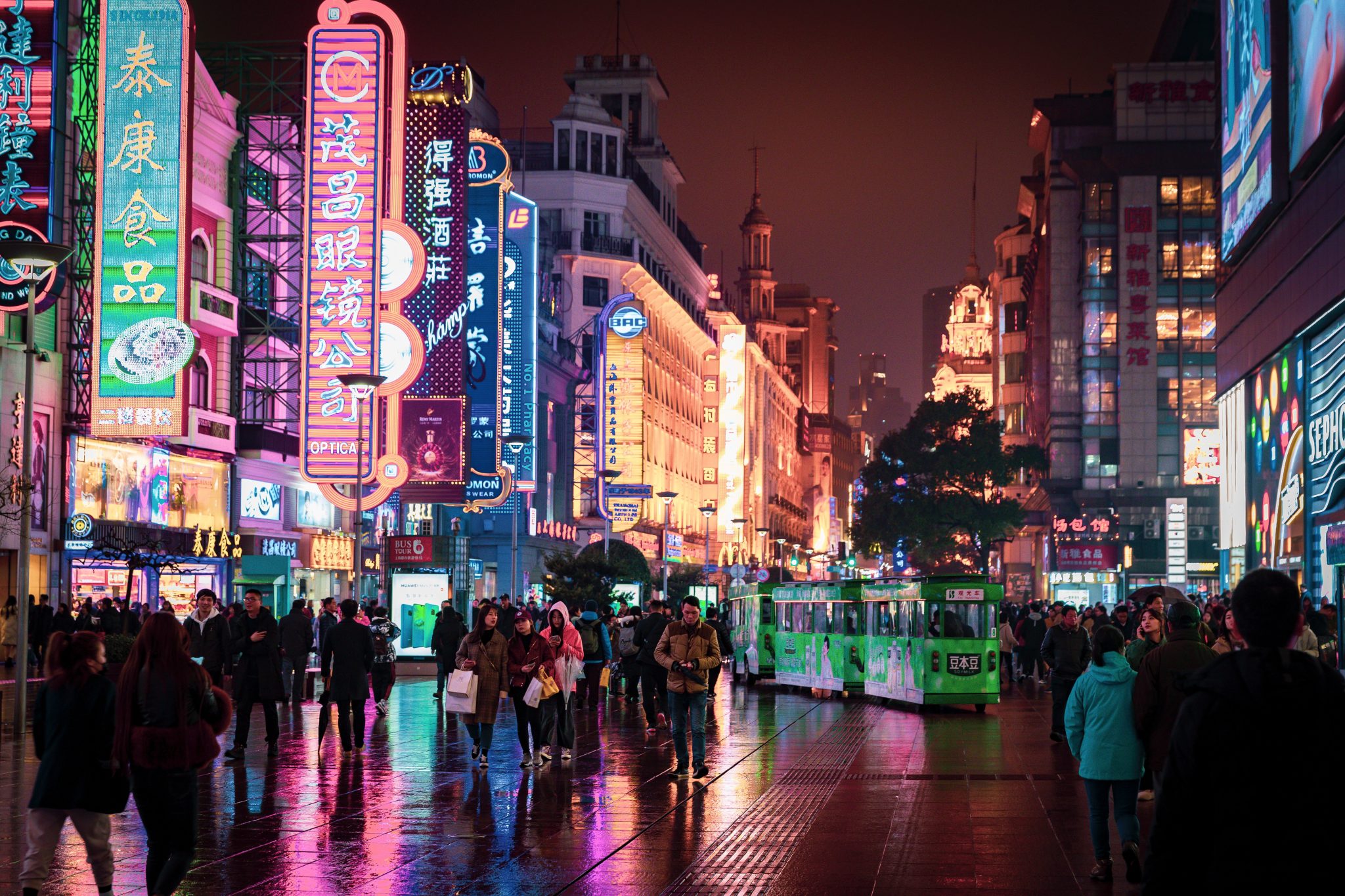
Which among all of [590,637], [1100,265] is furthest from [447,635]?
[1100,265]

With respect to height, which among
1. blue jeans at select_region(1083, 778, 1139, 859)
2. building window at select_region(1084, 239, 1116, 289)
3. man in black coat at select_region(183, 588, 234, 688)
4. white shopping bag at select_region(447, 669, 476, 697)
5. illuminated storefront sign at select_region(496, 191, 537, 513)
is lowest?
blue jeans at select_region(1083, 778, 1139, 859)

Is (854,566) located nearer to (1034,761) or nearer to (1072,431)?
(1072,431)

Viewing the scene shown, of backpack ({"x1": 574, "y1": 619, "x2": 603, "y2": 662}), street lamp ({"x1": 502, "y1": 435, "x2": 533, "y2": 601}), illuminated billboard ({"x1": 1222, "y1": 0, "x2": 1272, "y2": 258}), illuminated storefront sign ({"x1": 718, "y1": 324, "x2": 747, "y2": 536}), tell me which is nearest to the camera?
backpack ({"x1": 574, "y1": 619, "x2": 603, "y2": 662})

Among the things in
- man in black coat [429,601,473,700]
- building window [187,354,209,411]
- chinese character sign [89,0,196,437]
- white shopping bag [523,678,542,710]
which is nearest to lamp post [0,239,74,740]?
white shopping bag [523,678,542,710]

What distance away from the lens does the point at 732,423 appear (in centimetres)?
10762

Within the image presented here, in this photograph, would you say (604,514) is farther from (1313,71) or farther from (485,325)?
(1313,71)

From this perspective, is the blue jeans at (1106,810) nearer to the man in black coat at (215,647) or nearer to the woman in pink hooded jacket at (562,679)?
the woman in pink hooded jacket at (562,679)

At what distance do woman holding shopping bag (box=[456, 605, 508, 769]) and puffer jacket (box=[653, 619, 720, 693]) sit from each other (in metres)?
1.74

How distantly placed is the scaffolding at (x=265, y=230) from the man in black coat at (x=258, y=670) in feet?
94.1

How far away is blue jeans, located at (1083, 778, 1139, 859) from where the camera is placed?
1046 cm

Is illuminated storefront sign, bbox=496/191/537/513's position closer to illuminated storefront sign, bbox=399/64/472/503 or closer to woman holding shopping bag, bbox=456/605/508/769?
illuminated storefront sign, bbox=399/64/472/503

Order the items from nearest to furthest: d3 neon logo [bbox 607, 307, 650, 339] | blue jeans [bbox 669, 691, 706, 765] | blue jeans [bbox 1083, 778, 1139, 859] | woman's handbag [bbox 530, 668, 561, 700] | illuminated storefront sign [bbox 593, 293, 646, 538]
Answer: blue jeans [bbox 1083, 778, 1139, 859] → blue jeans [bbox 669, 691, 706, 765] → woman's handbag [bbox 530, 668, 561, 700] → illuminated storefront sign [bbox 593, 293, 646, 538] → d3 neon logo [bbox 607, 307, 650, 339]

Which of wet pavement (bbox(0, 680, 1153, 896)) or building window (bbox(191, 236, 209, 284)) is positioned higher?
building window (bbox(191, 236, 209, 284))

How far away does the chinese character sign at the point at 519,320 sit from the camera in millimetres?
56562
